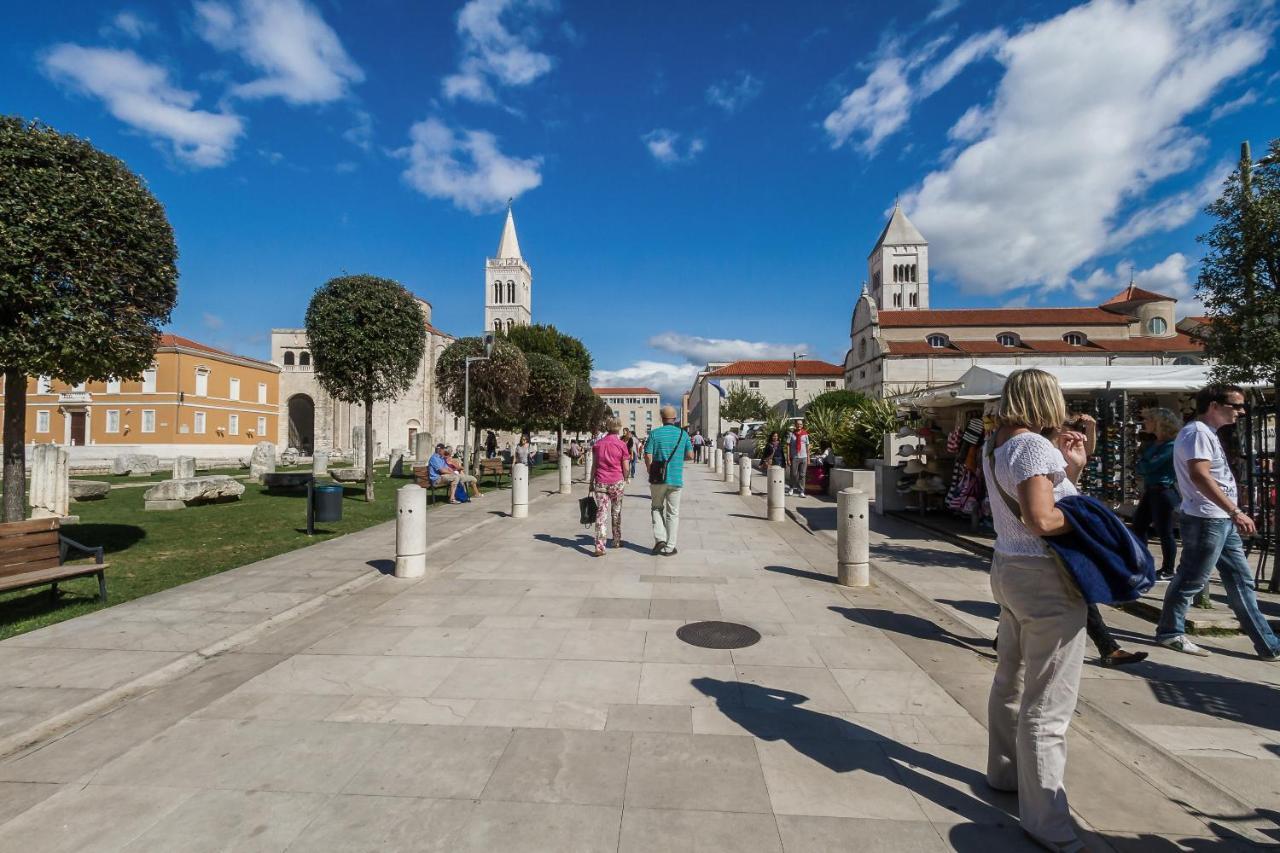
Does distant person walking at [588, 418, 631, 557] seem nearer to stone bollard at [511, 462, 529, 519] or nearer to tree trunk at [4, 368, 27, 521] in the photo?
stone bollard at [511, 462, 529, 519]

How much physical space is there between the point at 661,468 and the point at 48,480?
38.8 ft

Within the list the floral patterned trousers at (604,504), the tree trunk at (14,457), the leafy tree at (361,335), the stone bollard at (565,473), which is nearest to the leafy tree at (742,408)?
the stone bollard at (565,473)

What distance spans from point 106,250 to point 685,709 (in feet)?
25.6

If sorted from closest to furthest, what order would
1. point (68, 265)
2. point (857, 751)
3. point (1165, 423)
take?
point (857, 751), point (1165, 423), point (68, 265)

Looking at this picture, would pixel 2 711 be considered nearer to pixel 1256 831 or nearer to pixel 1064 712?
pixel 1064 712

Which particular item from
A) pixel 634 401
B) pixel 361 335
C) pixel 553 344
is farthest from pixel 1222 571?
pixel 634 401

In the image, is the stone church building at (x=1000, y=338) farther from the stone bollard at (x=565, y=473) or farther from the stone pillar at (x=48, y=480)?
the stone pillar at (x=48, y=480)

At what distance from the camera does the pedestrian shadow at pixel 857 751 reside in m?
2.81

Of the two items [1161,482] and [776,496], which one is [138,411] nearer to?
[776,496]

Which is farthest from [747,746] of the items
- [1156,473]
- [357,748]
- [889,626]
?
[1156,473]

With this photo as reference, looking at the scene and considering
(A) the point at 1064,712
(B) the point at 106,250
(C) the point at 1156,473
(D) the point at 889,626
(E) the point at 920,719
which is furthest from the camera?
(B) the point at 106,250

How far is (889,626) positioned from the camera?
5543mm

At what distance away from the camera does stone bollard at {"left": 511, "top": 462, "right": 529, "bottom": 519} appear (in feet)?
41.7

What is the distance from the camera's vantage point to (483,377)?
24344 millimetres
